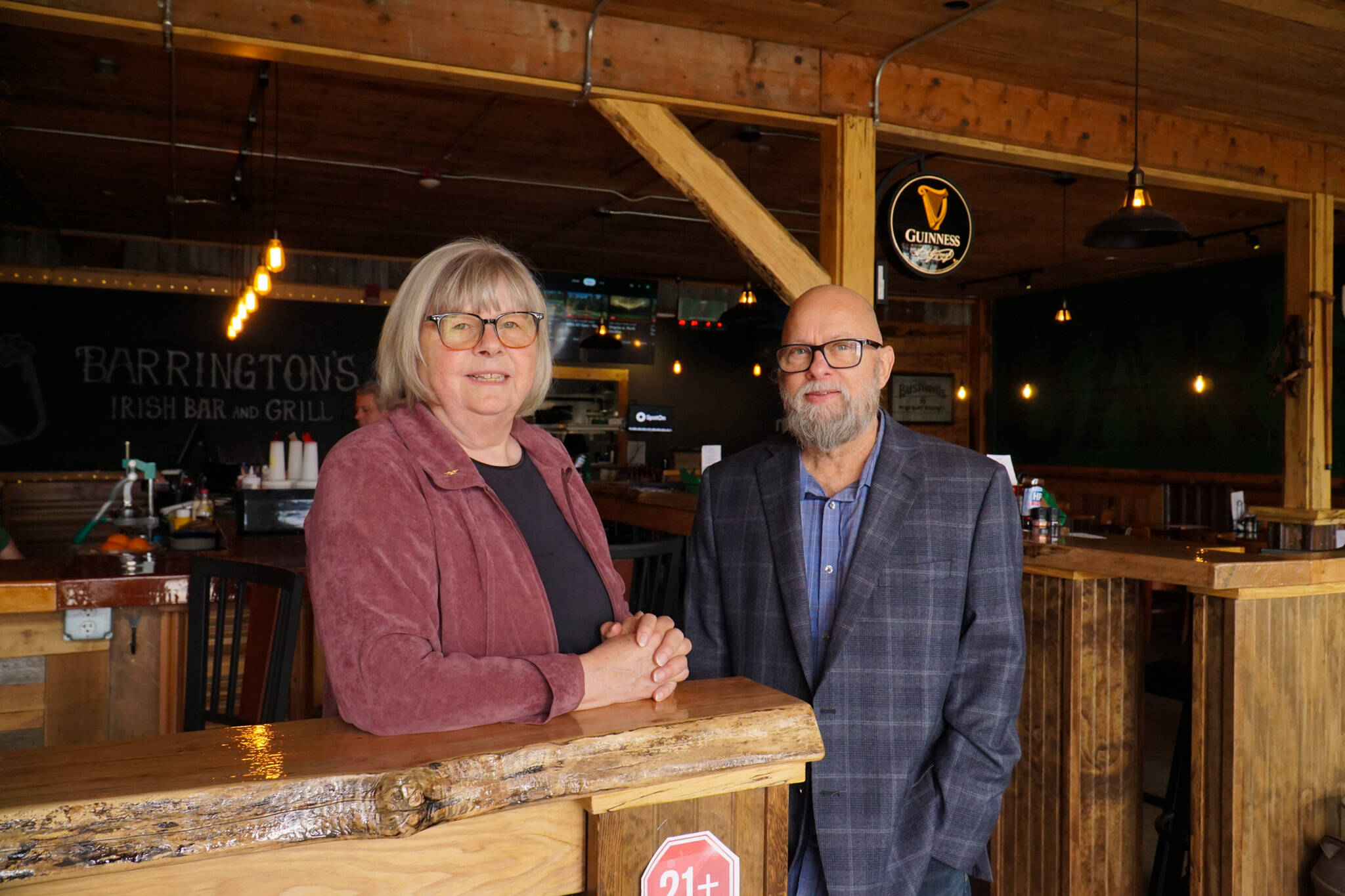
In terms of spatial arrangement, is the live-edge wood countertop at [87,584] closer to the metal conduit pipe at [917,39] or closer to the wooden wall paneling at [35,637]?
the wooden wall paneling at [35,637]

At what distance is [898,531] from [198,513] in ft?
12.4

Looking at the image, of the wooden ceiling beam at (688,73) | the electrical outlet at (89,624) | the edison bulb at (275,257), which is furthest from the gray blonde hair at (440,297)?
the edison bulb at (275,257)

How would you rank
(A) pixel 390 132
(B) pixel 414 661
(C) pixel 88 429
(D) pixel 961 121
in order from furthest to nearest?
(C) pixel 88 429 < (A) pixel 390 132 < (D) pixel 961 121 < (B) pixel 414 661

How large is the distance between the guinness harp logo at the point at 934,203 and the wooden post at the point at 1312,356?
290 cm

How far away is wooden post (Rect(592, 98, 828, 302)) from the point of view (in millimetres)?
4344

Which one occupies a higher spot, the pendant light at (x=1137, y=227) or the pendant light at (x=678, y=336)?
the pendant light at (x=678, y=336)

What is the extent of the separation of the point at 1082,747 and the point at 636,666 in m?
2.21

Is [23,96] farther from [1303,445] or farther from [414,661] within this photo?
[1303,445]

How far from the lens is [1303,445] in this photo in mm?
6125

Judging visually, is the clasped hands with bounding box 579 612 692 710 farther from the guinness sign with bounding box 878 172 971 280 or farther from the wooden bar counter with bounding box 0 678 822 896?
the guinness sign with bounding box 878 172 971 280

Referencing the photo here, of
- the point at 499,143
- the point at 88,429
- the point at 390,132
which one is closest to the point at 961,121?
the point at 499,143

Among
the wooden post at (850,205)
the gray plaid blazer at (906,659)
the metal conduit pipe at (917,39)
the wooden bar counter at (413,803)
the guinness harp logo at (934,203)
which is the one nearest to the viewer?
the wooden bar counter at (413,803)

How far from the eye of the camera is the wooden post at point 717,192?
4344 millimetres

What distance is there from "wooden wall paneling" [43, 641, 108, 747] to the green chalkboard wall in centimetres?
851
